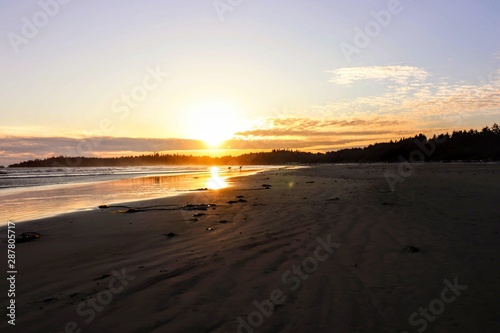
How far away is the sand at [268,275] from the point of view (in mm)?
4344

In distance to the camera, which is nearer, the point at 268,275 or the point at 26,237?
the point at 268,275

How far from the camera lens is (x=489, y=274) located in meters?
5.64

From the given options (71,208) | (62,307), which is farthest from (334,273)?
(71,208)

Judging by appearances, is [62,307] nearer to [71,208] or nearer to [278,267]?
[278,267]

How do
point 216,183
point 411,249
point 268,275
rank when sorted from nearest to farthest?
point 268,275
point 411,249
point 216,183

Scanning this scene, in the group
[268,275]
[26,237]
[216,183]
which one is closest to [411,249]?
[268,275]

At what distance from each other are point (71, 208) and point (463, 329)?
1508 centimetres

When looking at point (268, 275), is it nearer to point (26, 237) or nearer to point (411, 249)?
point (411, 249)

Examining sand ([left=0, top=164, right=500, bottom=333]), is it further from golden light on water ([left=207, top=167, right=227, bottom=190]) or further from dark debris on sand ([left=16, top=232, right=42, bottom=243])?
golden light on water ([left=207, top=167, right=227, bottom=190])

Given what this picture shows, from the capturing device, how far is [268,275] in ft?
19.3

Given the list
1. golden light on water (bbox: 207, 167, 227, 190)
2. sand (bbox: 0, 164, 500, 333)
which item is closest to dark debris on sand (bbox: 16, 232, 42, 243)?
sand (bbox: 0, 164, 500, 333)

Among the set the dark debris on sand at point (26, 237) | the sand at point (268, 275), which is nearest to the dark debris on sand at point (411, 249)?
the sand at point (268, 275)

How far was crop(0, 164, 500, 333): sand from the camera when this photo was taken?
4.34m

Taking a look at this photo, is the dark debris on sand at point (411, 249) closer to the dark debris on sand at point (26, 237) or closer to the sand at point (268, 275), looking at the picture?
the sand at point (268, 275)
